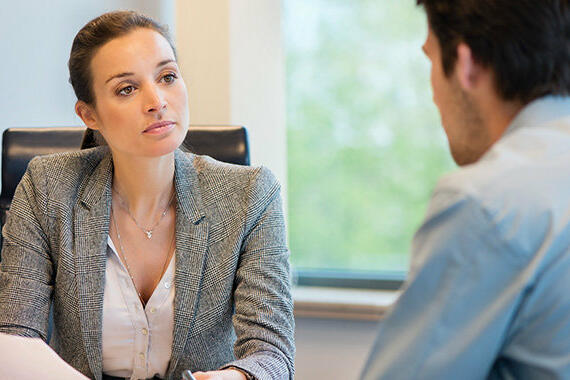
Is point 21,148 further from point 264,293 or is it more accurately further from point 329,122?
point 329,122

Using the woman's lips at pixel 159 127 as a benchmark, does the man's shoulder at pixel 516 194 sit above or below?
above

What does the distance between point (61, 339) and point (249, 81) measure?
142 centimetres

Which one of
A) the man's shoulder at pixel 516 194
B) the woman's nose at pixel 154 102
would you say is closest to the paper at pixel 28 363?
the woman's nose at pixel 154 102

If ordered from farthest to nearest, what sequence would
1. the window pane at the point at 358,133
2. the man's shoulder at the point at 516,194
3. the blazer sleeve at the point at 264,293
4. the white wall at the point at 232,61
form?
the window pane at the point at 358,133, the white wall at the point at 232,61, the blazer sleeve at the point at 264,293, the man's shoulder at the point at 516,194

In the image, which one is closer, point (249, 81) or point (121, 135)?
point (121, 135)

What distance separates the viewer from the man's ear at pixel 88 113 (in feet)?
5.62

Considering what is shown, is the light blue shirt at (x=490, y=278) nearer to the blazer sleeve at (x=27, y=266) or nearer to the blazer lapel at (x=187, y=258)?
the blazer lapel at (x=187, y=258)

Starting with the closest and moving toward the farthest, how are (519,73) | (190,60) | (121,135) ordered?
(519,73) < (121,135) < (190,60)

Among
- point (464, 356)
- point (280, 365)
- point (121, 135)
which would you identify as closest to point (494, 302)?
point (464, 356)

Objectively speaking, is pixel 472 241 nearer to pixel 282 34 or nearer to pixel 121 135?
pixel 121 135

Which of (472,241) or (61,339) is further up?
(472,241)

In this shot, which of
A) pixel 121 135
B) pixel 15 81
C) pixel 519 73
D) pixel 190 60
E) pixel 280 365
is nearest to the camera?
pixel 519 73

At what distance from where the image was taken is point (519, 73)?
843mm

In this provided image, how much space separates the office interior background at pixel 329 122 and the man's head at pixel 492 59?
6.04 feet
